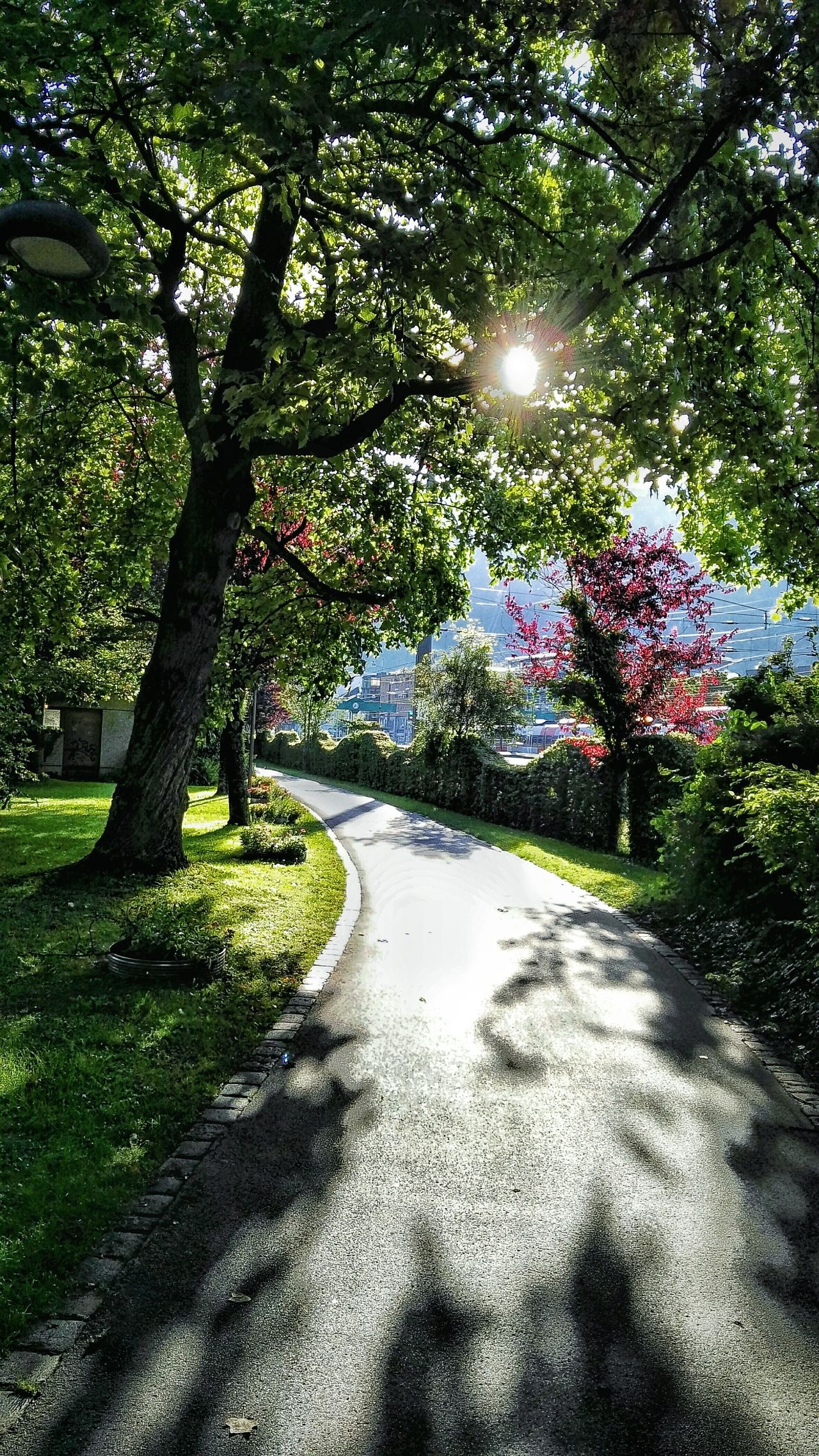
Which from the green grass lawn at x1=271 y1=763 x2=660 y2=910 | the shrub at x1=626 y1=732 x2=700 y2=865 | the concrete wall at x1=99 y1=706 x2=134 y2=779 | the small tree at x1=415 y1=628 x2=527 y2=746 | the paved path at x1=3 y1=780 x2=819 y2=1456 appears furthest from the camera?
the concrete wall at x1=99 y1=706 x2=134 y2=779

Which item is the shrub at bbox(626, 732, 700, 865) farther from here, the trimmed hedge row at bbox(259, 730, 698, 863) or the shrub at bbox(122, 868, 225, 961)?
the shrub at bbox(122, 868, 225, 961)

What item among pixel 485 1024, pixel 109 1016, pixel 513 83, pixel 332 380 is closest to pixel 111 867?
pixel 109 1016

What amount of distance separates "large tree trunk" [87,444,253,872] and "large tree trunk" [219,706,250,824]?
7.10 metres

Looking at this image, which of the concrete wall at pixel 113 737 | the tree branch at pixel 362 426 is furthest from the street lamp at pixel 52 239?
the concrete wall at pixel 113 737

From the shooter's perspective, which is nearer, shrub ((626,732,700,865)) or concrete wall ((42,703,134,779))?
shrub ((626,732,700,865))

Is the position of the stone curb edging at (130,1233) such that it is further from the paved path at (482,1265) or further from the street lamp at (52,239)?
the street lamp at (52,239)

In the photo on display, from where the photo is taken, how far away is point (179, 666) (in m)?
9.97

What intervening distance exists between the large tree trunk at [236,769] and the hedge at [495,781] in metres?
6.81

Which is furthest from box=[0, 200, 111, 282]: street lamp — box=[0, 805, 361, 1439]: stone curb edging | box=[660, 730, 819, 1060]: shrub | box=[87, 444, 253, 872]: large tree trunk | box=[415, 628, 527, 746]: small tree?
box=[415, 628, 527, 746]: small tree

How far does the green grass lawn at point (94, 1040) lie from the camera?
3662 mm

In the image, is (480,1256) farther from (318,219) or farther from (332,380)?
(318,219)

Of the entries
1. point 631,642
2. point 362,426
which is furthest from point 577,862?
point 362,426

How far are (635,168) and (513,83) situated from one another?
3.37ft

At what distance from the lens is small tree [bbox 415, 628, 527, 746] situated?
28.4 meters
